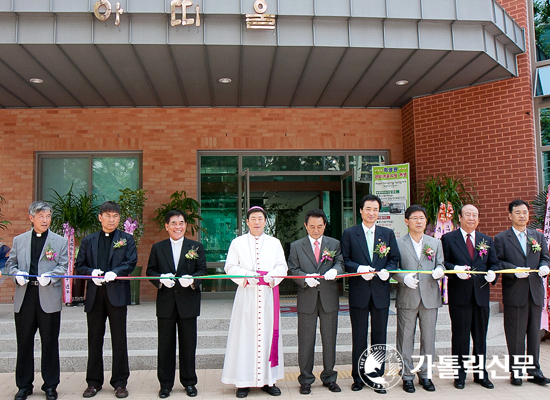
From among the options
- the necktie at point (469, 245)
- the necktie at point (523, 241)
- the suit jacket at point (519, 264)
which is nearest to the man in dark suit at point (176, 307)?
the necktie at point (469, 245)

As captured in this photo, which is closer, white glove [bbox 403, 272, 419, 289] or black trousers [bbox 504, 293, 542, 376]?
white glove [bbox 403, 272, 419, 289]

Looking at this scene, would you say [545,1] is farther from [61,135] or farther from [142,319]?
[61,135]

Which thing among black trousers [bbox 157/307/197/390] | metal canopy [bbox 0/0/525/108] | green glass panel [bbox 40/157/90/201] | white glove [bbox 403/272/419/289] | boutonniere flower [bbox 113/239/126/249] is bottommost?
black trousers [bbox 157/307/197/390]

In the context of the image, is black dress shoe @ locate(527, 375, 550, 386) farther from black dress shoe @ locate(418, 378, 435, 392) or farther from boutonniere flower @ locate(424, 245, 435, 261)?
boutonniere flower @ locate(424, 245, 435, 261)

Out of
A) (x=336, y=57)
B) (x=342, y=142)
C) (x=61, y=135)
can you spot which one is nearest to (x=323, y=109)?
(x=342, y=142)

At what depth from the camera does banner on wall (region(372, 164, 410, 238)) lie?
8289mm

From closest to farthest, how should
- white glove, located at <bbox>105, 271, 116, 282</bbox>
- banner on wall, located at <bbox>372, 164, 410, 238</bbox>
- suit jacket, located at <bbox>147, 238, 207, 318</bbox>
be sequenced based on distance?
white glove, located at <bbox>105, 271, 116, 282</bbox> < suit jacket, located at <bbox>147, 238, 207, 318</bbox> < banner on wall, located at <bbox>372, 164, 410, 238</bbox>

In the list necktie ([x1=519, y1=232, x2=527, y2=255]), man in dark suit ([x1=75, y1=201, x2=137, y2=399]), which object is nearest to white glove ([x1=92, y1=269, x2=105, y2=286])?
man in dark suit ([x1=75, y1=201, x2=137, y2=399])

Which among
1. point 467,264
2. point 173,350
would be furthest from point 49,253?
point 467,264

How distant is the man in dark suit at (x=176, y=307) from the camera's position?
186 inches

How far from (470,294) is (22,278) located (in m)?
4.24

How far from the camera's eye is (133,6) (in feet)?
20.5

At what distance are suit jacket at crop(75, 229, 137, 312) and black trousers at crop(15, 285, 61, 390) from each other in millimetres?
401

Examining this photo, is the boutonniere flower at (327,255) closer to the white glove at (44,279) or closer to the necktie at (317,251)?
the necktie at (317,251)
